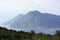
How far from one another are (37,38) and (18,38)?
1239 millimetres

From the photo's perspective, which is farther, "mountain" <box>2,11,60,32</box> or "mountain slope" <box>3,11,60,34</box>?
"mountain slope" <box>3,11,60,34</box>

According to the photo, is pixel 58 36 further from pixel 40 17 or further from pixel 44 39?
pixel 40 17

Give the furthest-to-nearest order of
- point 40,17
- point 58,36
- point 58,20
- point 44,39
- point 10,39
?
point 40,17
point 58,20
point 58,36
point 44,39
point 10,39

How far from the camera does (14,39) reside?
43.4ft

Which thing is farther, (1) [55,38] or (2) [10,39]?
(1) [55,38]

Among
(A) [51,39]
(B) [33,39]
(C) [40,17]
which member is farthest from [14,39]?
(C) [40,17]

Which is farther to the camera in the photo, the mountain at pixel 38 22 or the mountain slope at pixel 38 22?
the mountain slope at pixel 38 22

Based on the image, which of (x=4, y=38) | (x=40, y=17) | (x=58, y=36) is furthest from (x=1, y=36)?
(x=40, y=17)

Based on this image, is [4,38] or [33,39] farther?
[33,39]

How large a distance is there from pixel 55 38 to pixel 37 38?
124cm

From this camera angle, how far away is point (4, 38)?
13.2 metres

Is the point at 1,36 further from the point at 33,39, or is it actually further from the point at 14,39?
the point at 33,39

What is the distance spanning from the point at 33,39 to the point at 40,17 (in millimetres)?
139101

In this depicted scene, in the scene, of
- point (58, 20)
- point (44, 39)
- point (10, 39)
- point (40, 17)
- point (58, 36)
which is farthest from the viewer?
point (40, 17)
